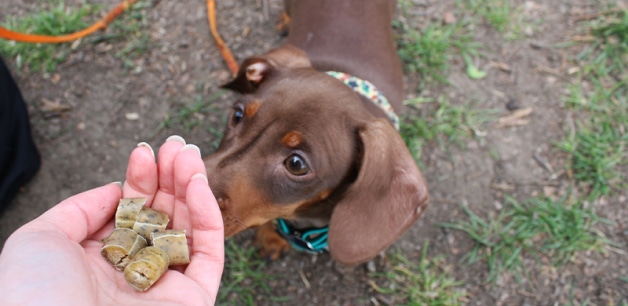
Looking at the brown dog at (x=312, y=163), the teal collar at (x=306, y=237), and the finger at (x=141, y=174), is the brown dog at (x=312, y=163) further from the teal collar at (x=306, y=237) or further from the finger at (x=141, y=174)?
the finger at (x=141, y=174)

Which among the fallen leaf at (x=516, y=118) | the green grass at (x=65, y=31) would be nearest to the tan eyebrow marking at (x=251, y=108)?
the green grass at (x=65, y=31)

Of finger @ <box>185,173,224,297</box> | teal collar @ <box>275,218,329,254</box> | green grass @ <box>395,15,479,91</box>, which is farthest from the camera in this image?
green grass @ <box>395,15,479,91</box>

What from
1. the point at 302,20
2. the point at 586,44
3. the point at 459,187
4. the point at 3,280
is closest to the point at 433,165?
the point at 459,187

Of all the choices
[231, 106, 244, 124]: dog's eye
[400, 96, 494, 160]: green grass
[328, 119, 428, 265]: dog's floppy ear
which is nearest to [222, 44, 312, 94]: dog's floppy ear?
[231, 106, 244, 124]: dog's eye

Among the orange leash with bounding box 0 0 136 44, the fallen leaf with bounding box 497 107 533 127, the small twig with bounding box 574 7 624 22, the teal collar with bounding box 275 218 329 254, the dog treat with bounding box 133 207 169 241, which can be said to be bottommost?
the teal collar with bounding box 275 218 329 254

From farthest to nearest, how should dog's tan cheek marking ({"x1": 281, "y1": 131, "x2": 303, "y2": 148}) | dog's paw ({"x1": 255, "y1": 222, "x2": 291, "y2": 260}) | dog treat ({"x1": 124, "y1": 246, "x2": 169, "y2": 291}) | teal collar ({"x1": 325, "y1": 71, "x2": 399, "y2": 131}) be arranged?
dog's paw ({"x1": 255, "y1": 222, "x2": 291, "y2": 260}), teal collar ({"x1": 325, "y1": 71, "x2": 399, "y2": 131}), dog's tan cheek marking ({"x1": 281, "y1": 131, "x2": 303, "y2": 148}), dog treat ({"x1": 124, "y1": 246, "x2": 169, "y2": 291})

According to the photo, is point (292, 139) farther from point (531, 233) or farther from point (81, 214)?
point (531, 233)

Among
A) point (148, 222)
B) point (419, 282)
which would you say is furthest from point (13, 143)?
point (419, 282)

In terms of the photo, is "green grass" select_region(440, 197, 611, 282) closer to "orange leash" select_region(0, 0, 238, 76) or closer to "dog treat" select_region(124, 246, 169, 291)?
"orange leash" select_region(0, 0, 238, 76)
